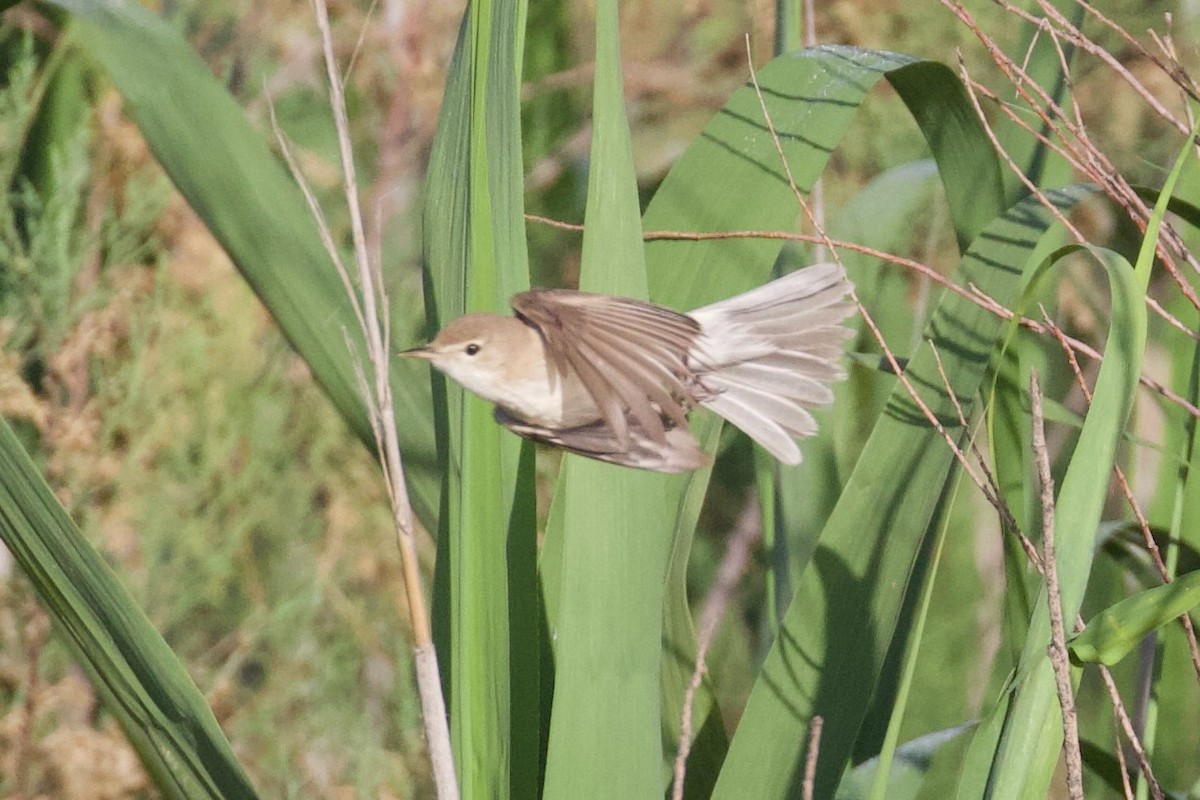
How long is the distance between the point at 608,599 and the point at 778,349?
195 millimetres

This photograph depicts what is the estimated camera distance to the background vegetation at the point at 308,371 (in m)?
1.48

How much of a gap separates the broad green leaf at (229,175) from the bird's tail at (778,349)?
0.25m

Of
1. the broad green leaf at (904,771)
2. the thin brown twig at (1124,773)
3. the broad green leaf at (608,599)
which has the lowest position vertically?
the broad green leaf at (904,771)

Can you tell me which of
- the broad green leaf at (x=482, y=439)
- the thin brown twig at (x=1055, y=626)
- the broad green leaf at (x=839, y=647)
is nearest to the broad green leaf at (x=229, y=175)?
the broad green leaf at (x=482, y=439)

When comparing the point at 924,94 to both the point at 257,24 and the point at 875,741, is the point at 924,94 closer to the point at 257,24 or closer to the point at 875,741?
the point at 875,741

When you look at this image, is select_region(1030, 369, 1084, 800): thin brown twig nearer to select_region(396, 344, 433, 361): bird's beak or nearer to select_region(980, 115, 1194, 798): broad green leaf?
select_region(980, 115, 1194, 798): broad green leaf

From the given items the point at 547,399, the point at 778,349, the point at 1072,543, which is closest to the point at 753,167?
the point at 778,349

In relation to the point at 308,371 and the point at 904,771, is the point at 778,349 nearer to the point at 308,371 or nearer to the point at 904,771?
the point at 904,771

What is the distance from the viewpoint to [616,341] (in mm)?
655

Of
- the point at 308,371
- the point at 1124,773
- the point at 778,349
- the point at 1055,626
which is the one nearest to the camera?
the point at 1055,626

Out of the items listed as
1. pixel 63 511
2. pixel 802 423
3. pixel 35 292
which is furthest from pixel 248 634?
pixel 802 423

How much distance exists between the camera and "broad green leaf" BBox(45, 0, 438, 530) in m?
0.80

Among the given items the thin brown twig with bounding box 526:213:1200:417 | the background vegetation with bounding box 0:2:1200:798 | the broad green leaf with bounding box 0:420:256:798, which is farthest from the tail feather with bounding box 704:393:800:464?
the background vegetation with bounding box 0:2:1200:798

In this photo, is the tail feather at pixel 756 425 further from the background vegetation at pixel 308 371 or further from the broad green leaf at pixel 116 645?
the background vegetation at pixel 308 371
